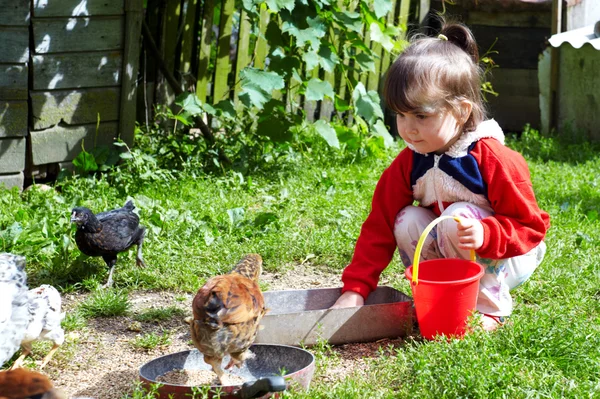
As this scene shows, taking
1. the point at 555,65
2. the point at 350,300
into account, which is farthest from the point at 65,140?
the point at 555,65

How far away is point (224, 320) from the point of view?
2920 millimetres

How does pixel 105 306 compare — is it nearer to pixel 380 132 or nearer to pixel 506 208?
pixel 506 208

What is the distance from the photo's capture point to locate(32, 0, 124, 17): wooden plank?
576 centimetres

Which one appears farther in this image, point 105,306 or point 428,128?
point 105,306

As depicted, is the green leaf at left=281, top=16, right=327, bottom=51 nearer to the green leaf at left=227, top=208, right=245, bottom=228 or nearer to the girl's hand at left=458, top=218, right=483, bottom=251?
the green leaf at left=227, top=208, right=245, bottom=228

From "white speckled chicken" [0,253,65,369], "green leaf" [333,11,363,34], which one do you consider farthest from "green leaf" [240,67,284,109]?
"white speckled chicken" [0,253,65,369]

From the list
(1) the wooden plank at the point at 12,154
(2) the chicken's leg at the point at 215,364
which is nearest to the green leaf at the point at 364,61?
(1) the wooden plank at the point at 12,154

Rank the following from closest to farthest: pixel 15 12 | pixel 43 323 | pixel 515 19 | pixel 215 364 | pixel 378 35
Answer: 1. pixel 215 364
2. pixel 43 323
3. pixel 15 12
4. pixel 378 35
5. pixel 515 19

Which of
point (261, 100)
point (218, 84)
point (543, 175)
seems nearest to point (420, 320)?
point (261, 100)

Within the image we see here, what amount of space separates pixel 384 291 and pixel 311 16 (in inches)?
115

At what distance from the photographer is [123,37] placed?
619 centimetres

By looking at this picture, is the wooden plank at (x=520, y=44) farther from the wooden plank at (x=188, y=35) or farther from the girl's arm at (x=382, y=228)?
the girl's arm at (x=382, y=228)

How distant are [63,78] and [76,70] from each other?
12 cm

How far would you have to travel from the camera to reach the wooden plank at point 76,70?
231 inches
